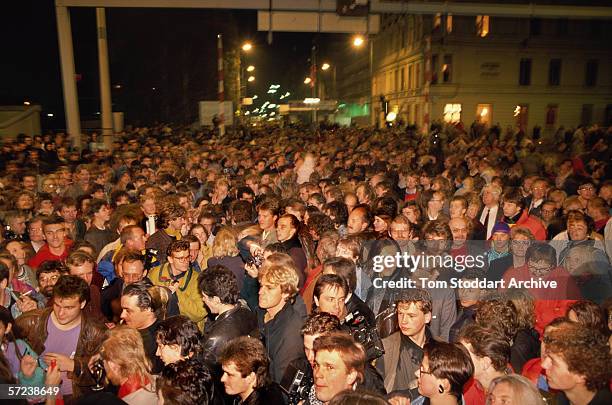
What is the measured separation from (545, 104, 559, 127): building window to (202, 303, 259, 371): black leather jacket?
140 ft

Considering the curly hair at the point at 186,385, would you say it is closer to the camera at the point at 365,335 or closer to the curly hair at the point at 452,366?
the camera at the point at 365,335

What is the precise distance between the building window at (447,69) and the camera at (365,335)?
38167mm

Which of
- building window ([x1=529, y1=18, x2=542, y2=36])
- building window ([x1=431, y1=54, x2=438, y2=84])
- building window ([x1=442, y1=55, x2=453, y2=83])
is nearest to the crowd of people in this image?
building window ([x1=431, y1=54, x2=438, y2=84])

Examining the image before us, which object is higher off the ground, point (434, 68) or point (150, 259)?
point (434, 68)

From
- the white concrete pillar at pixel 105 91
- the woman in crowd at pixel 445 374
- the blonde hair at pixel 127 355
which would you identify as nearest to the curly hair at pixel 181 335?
the blonde hair at pixel 127 355

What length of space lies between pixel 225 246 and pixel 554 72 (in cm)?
4181

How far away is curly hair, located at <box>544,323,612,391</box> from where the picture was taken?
9.46ft

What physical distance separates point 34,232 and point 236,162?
285 inches

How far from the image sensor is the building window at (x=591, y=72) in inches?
1563

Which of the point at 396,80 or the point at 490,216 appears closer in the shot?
the point at 490,216

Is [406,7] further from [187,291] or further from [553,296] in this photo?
[187,291]

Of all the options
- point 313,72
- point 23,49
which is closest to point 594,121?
point 313,72

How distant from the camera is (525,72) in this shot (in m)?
39.9

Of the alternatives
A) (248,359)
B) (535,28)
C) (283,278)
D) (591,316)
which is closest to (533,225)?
(591,316)
